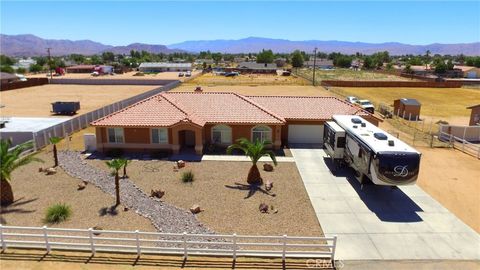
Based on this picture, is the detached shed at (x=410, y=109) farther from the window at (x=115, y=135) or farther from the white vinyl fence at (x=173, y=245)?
the window at (x=115, y=135)

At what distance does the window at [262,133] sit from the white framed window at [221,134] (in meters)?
1.90

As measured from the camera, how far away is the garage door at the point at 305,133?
2948 cm

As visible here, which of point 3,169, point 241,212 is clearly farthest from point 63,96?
point 241,212

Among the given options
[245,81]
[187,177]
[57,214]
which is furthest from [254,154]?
[245,81]

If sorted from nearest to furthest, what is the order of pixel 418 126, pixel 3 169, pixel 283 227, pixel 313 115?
1. pixel 283 227
2. pixel 3 169
3. pixel 313 115
4. pixel 418 126

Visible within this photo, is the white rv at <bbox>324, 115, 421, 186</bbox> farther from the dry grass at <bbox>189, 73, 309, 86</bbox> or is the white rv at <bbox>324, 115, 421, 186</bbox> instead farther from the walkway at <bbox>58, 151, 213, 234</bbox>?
the dry grass at <bbox>189, 73, 309, 86</bbox>

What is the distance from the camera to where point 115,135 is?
2656 centimetres

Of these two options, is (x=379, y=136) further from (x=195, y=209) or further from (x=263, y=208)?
(x=195, y=209)

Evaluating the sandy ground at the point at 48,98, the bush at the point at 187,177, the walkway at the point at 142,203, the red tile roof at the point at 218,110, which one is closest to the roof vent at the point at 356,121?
the red tile roof at the point at 218,110

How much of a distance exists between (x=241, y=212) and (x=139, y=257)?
5494 millimetres

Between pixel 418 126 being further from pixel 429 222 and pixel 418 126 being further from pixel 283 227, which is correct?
pixel 283 227

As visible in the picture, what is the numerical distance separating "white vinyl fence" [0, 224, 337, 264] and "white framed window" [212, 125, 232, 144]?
543 inches

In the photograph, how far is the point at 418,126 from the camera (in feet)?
123

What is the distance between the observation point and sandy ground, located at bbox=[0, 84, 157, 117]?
4481cm
